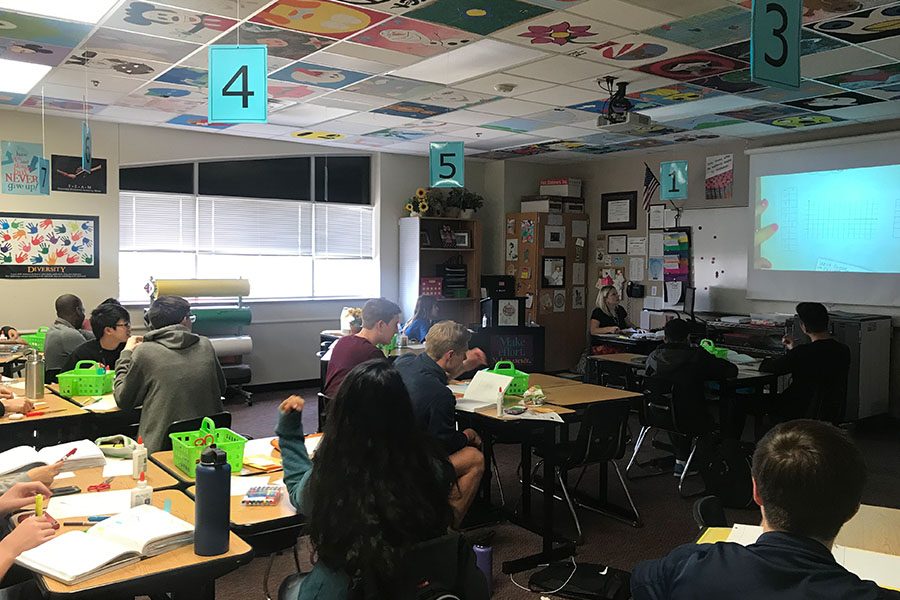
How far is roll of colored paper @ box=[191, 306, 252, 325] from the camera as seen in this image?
765 centimetres

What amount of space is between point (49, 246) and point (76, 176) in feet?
2.42

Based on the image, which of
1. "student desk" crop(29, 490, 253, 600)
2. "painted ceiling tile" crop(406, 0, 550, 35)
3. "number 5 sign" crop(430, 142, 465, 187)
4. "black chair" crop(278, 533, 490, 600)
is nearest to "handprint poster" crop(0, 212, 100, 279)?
"number 5 sign" crop(430, 142, 465, 187)

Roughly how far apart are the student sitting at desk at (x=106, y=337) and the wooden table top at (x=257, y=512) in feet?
8.60

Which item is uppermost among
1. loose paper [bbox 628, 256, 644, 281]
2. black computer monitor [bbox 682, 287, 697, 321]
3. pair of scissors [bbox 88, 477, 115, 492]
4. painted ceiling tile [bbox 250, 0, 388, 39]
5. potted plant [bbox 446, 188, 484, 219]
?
painted ceiling tile [bbox 250, 0, 388, 39]

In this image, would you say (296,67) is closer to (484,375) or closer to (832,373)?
(484,375)

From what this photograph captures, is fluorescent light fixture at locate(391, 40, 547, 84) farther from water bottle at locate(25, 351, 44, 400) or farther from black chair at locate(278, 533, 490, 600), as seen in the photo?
black chair at locate(278, 533, 490, 600)

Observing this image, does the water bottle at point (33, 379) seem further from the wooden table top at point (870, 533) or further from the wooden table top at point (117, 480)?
the wooden table top at point (870, 533)

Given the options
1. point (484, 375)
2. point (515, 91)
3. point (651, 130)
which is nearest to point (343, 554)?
point (484, 375)

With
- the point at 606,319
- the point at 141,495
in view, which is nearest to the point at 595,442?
the point at 141,495

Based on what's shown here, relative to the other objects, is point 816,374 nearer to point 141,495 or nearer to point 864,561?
point 864,561

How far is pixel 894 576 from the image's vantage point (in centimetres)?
193

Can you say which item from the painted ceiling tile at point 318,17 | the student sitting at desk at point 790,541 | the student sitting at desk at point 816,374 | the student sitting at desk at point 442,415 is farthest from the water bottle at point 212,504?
the student sitting at desk at point 816,374

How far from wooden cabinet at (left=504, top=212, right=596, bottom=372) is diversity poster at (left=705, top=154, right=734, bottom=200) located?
1.92 meters

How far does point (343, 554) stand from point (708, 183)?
7.87 metres
